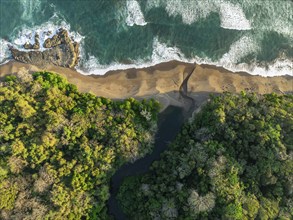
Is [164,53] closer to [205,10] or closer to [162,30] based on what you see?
[162,30]

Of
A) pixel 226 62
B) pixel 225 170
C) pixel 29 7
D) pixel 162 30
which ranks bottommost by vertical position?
pixel 225 170

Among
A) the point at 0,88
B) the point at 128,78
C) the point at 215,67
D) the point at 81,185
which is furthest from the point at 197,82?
the point at 0,88

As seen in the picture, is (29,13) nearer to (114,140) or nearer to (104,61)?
(104,61)

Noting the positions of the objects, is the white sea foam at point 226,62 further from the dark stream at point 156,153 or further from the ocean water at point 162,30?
the dark stream at point 156,153

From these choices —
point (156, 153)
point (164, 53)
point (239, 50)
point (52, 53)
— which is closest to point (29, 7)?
point (52, 53)

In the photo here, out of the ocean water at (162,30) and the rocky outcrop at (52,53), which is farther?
the ocean water at (162,30)

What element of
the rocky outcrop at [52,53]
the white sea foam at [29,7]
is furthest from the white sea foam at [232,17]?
the white sea foam at [29,7]
